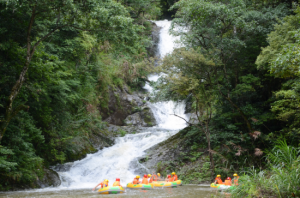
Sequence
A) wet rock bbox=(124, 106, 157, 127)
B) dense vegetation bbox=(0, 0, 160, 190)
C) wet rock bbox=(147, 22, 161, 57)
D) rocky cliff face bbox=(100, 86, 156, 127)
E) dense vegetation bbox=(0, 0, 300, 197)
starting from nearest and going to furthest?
dense vegetation bbox=(0, 0, 160, 190) → dense vegetation bbox=(0, 0, 300, 197) → rocky cliff face bbox=(100, 86, 156, 127) → wet rock bbox=(124, 106, 157, 127) → wet rock bbox=(147, 22, 161, 57)

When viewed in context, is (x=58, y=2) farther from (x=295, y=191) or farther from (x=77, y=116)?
(x=295, y=191)

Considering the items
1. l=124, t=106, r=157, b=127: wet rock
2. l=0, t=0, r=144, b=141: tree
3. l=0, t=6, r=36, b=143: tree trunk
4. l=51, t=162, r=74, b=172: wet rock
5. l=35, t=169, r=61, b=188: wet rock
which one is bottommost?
l=35, t=169, r=61, b=188: wet rock

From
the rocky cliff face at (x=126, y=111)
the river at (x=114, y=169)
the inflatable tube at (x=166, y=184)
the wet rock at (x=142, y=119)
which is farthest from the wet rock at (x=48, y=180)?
the wet rock at (x=142, y=119)

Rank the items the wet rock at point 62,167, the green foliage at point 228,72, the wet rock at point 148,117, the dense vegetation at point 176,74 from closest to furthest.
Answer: the dense vegetation at point 176,74 → the green foliage at point 228,72 → the wet rock at point 62,167 → the wet rock at point 148,117

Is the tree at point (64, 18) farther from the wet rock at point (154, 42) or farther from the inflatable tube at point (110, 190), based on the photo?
the wet rock at point (154, 42)

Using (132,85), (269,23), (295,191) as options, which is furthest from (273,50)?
(132,85)

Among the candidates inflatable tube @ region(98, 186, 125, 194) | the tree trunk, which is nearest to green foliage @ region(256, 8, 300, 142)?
inflatable tube @ region(98, 186, 125, 194)

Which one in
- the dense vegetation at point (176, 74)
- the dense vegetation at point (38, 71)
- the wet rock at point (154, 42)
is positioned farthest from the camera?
the wet rock at point (154, 42)

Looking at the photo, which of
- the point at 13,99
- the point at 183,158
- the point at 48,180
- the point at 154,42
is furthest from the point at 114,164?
the point at 154,42

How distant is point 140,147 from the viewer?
674 inches

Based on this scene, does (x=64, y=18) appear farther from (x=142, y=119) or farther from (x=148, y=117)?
(x=148, y=117)

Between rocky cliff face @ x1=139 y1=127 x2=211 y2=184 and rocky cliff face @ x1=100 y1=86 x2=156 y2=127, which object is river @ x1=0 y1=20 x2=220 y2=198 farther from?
rocky cliff face @ x1=100 y1=86 x2=156 y2=127

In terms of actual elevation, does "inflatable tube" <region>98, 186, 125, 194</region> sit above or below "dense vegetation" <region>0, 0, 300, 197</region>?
A: below

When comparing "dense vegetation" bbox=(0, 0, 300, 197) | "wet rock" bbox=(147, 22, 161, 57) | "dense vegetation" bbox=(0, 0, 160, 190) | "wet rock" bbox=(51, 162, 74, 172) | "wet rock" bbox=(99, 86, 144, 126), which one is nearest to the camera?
"dense vegetation" bbox=(0, 0, 160, 190)
